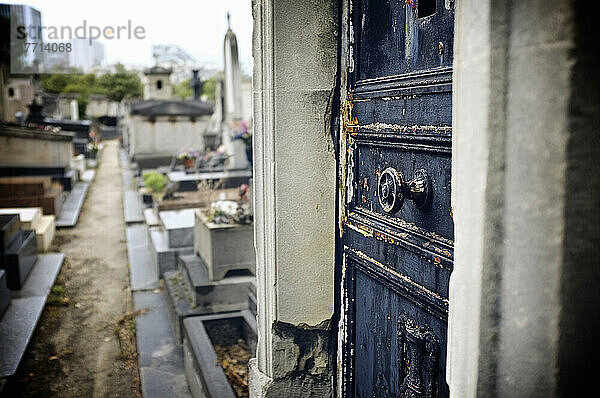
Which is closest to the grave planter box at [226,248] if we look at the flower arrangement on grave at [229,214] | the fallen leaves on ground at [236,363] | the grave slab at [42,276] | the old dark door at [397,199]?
the flower arrangement on grave at [229,214]

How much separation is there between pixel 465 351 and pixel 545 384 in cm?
17

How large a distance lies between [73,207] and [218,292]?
7.35m

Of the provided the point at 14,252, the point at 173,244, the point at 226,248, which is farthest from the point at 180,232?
the point at 14,252

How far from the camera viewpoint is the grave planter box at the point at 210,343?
3.96 m

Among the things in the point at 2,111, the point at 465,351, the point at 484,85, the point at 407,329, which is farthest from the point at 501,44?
the point at 2,111

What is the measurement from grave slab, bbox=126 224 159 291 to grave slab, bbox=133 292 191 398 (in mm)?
516

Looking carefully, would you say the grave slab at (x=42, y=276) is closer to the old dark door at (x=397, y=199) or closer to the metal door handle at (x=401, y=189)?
the old dark door at (x=397, y=199)

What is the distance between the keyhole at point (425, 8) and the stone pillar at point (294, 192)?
0.70 metres

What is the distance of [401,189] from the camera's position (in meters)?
2.05

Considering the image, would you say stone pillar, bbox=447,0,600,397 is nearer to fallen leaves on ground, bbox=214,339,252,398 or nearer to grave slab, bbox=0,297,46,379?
fallen leaves on ground, bbox=214,339,252,398

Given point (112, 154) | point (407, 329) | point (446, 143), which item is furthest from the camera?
point (112, 154)

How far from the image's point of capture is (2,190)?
10.1 metres

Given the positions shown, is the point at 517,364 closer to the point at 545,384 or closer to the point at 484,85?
the point at 545,384

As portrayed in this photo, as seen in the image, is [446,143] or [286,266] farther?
[286,266]
